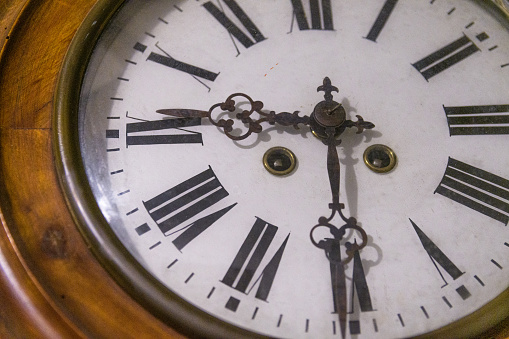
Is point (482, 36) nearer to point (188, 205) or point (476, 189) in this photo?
point (476, 189)

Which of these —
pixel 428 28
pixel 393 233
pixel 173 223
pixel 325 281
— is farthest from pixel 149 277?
pixel 428 28

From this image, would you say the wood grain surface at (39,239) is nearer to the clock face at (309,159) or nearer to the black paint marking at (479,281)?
the clock face at (309,159)

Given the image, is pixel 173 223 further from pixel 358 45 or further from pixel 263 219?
pixel 358 45

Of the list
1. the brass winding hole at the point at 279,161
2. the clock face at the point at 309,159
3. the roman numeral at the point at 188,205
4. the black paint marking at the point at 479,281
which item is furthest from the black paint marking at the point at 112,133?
the black paint marking at the point at 479,281

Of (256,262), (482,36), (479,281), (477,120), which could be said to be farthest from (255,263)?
(482,36)

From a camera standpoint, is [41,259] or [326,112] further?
[326,112]
